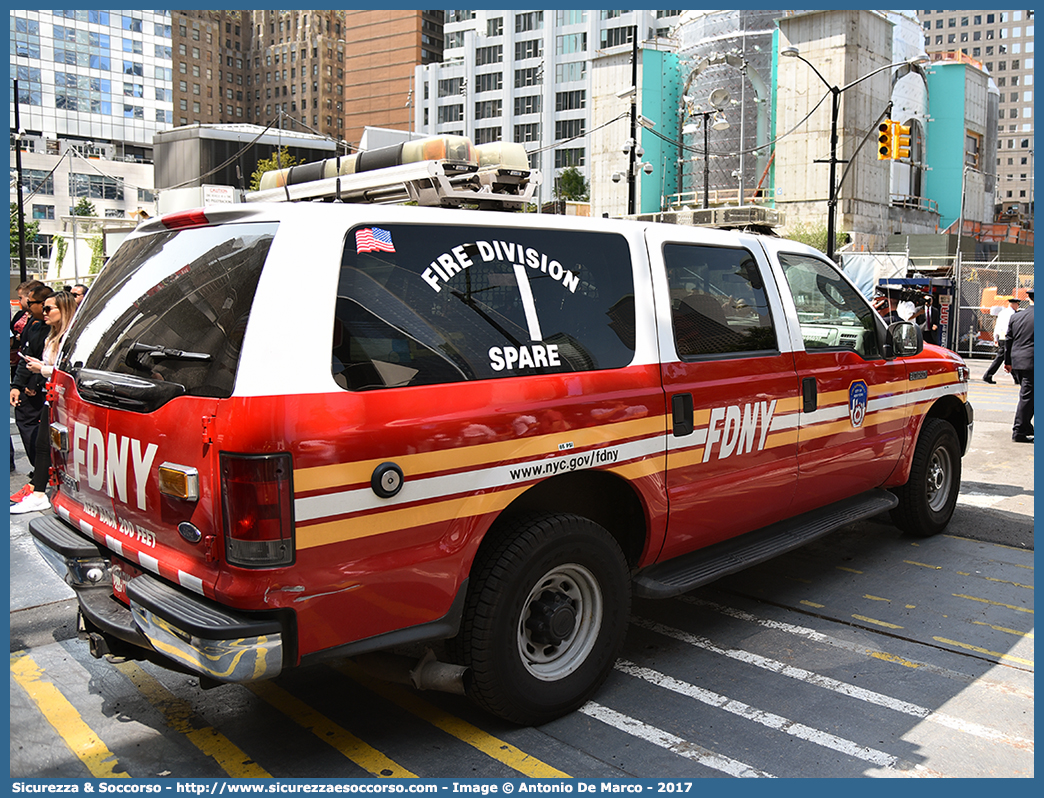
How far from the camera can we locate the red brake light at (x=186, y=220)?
11.7ft

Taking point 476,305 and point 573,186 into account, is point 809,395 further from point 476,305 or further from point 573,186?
point 573,186

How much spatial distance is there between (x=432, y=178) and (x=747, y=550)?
2597 mm

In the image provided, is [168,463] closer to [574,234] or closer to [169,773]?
[169,773]

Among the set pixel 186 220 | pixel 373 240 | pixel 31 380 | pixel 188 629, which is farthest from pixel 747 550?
pixel 31 380

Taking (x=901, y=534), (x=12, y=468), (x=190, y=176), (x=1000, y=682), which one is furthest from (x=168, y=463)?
(x=190, y=176)

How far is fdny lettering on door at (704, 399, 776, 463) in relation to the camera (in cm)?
447

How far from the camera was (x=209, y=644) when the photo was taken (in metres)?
2.94

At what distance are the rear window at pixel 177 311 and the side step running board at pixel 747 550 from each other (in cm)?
225

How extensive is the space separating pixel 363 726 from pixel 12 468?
7.27 metres

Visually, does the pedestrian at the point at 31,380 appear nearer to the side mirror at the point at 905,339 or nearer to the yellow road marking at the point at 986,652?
the side mirror at the point at 905,339

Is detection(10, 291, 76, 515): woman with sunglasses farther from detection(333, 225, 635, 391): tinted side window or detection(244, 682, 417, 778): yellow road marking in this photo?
detection(333, 225, 635, 391): tinted side window

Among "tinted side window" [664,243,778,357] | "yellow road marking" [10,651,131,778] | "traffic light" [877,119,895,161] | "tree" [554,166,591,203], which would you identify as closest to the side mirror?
"tinted side window" [664,243,778,357]

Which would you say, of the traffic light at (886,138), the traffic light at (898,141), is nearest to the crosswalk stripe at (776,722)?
the traffic light at (886,138)

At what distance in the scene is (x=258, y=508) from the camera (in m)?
2.94
